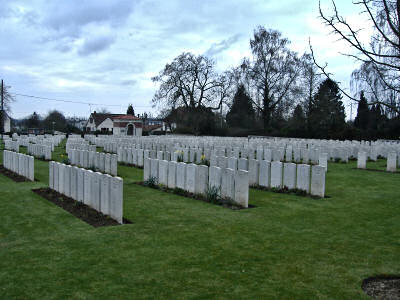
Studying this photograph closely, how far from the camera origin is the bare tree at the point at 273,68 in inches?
1657

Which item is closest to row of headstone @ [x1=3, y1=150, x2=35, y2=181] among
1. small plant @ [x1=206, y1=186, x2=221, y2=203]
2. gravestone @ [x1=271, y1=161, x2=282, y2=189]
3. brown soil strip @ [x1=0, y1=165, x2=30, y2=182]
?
brown soil strip @ [x1=0, y1=165, x2=30, y2=182]

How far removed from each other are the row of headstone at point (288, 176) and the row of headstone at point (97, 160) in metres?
5.12

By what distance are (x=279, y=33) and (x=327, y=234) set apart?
3940 centimetres

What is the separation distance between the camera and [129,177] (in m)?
13.1

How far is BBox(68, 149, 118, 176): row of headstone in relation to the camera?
13305mm

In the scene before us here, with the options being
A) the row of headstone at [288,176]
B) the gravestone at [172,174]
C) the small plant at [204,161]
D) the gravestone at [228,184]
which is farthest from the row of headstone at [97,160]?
the gravestone at [228,184]

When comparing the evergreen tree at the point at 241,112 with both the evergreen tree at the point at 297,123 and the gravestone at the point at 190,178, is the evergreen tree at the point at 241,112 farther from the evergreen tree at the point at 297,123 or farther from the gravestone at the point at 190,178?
the gravestone at the point at 190,178

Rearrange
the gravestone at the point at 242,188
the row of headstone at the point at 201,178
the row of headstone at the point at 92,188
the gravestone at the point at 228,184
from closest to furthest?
the row of headstone at the point at 92,188, the gravestone at the point at 242,188, the row of headstone at the point at 201,178, the gravestone at the point at 228,184

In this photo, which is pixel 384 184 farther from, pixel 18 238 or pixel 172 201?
pixel 18 238

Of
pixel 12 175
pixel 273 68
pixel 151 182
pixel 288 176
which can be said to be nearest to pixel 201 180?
pixel 151 182

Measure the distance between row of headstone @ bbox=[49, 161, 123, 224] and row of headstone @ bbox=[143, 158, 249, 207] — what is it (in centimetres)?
271

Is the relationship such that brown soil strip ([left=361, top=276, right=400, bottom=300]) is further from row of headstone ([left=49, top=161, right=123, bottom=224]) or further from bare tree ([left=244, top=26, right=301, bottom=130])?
bare tree ([left=244, top=26, right=301, bottom=130])

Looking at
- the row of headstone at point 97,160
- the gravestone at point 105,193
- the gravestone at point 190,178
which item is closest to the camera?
the gravestone at point 105,193

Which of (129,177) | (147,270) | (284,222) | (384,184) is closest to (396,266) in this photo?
(284,222)
